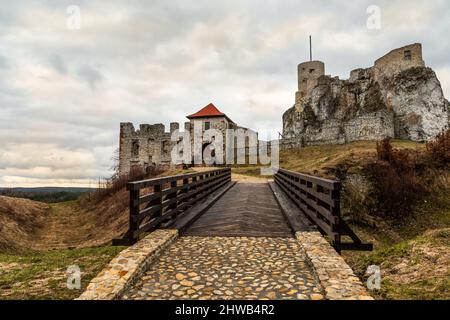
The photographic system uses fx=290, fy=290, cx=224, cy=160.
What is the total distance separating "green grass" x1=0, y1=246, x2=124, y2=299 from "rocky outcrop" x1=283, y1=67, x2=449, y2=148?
109 ft

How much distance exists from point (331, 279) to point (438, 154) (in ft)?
56.3

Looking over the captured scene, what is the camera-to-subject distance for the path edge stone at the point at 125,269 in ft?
11.4

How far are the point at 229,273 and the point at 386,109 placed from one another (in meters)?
37.4

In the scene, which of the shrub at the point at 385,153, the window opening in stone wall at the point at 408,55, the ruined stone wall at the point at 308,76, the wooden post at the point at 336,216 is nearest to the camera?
Answer: the wooden post at the point at 336,216

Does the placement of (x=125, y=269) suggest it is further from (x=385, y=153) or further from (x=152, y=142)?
(x=152, y=142)

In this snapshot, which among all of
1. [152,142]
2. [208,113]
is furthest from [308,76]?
[152,142]

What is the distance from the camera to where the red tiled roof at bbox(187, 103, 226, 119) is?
4061 cm

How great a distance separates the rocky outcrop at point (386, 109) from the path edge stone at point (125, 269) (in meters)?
32.5

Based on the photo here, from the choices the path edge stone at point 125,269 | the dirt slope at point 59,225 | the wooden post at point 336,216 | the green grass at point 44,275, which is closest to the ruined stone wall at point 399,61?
the dirt slope at point 59,225

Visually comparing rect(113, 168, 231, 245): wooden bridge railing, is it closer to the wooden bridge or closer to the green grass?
the wooden bridge

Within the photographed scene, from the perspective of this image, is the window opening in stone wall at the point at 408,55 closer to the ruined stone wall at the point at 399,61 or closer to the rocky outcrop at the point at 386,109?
the ruined stone wall at the point at 399,61

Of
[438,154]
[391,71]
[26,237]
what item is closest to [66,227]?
[26,237]

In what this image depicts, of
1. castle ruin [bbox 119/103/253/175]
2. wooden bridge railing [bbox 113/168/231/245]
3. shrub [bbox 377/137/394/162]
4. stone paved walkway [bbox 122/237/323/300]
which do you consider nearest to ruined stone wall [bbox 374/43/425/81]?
castle ruin [bbox 119/103/253/175]

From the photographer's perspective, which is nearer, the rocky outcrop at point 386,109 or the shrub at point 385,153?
the shrub at point 385,153
